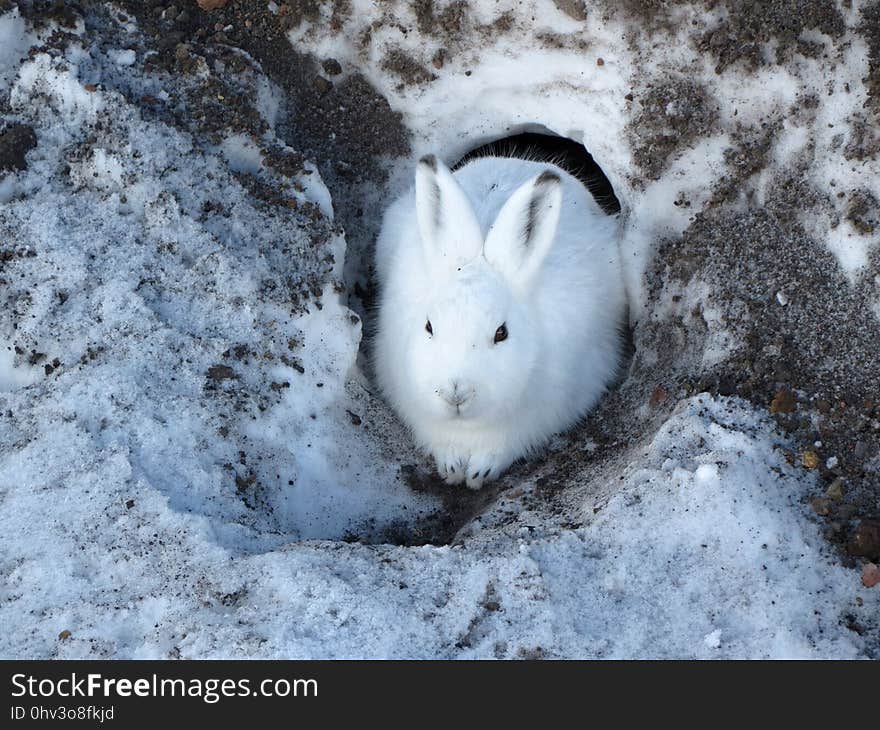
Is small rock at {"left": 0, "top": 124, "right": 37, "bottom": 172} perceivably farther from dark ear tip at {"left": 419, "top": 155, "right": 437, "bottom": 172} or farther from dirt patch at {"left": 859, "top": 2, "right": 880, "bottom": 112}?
dirt patch at {"left": 859, "top": 2, "right": 880, "bottom": 112}

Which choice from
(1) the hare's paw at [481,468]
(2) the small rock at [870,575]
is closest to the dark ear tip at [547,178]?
(1) the hare's paw at [481,468]

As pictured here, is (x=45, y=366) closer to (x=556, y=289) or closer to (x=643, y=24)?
(x=556, y=289)

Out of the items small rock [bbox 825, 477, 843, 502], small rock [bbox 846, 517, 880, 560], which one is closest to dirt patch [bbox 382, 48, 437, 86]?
small rock [bbox 825, 477, 843, 502]

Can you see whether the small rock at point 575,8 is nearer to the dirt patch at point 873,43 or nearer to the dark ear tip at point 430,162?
the dark ear tip at point 430,162

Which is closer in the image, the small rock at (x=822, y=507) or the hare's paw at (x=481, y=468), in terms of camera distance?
the small rock at (x=822, y=507)

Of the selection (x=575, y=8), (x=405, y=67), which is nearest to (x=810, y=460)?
(x=575, y=8)

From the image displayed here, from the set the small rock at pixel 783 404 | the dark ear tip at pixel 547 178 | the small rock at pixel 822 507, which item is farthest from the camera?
the dark ear tip at pixel 547 178
